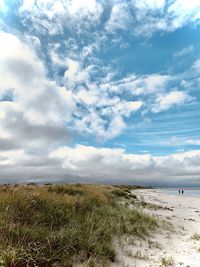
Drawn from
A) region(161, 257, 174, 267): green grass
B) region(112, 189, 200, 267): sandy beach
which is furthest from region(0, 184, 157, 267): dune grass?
region(161, 257, 174, 267): green grass

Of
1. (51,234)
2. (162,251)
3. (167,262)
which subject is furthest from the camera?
(162,251)

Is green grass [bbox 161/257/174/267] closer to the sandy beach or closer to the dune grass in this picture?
the sandy beach

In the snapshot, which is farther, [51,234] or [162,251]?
[162,251]

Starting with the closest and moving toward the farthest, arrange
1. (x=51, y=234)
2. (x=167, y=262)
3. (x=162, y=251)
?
(x=51, y=234), (x=167, y=262), (x=162, y=251)

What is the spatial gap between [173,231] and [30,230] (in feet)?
25.7

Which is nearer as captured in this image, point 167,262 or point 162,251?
point 167,262

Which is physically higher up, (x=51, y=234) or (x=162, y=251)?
(x=51, y=234)

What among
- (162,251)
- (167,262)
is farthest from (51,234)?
(162,251)

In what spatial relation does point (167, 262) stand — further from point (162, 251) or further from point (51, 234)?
point (51, 234)

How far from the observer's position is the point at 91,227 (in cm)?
941

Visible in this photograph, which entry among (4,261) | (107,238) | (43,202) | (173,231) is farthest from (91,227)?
(173,231)

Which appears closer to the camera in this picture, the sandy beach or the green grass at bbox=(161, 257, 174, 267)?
the green grass at bbox=(161, 257, 174, 267)

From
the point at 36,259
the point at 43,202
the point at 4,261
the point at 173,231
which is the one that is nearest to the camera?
the point at 4,261

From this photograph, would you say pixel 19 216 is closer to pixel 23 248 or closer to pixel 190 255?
pixel 23 248
